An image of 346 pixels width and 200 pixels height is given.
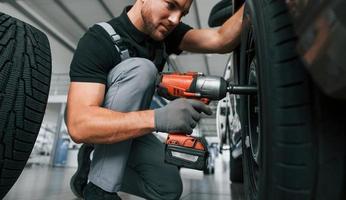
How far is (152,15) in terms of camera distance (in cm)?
100

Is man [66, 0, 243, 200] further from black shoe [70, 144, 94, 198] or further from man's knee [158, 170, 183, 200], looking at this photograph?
black shoe [70, 144, 94, 198]

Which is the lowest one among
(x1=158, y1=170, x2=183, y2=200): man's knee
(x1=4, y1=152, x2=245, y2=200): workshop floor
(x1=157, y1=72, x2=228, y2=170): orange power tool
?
(x1=4, y1=152, x2=245, y2=200): workshop floor

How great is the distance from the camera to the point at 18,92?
27.2 inches

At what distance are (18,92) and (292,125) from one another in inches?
23.2

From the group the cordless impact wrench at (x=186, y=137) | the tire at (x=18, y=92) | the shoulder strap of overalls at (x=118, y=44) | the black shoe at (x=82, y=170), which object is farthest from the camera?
the black shoe at (x=82, y=170)

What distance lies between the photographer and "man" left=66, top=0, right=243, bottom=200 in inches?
32.7

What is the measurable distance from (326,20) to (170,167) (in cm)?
88

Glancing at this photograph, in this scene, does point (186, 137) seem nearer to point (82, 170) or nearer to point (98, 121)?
point (98, 121)

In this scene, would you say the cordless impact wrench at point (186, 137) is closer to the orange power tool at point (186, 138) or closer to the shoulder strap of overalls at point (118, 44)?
the orange power tool at point (186, 138)

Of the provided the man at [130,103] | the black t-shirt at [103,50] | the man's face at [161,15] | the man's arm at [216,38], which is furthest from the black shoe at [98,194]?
the man's arm at [216,38]

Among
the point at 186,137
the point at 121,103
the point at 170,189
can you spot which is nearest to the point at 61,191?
the point at 170,189

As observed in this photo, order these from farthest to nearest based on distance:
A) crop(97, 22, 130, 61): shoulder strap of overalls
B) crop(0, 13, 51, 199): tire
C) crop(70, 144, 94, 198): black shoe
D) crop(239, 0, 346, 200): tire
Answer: crop(70, 144, 94, 198): black shoe, crop(97, 22, 130, 61): shoulder strap of overalls, crop(0, 13, 51, 199): tire, crop(239, 0, 346, 200): tire

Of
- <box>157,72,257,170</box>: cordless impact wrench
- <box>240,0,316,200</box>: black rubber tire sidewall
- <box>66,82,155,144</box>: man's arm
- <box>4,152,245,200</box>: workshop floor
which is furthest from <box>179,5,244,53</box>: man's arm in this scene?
<box>4,152,245,200</box>: workshop floor

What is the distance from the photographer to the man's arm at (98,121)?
0.82m
